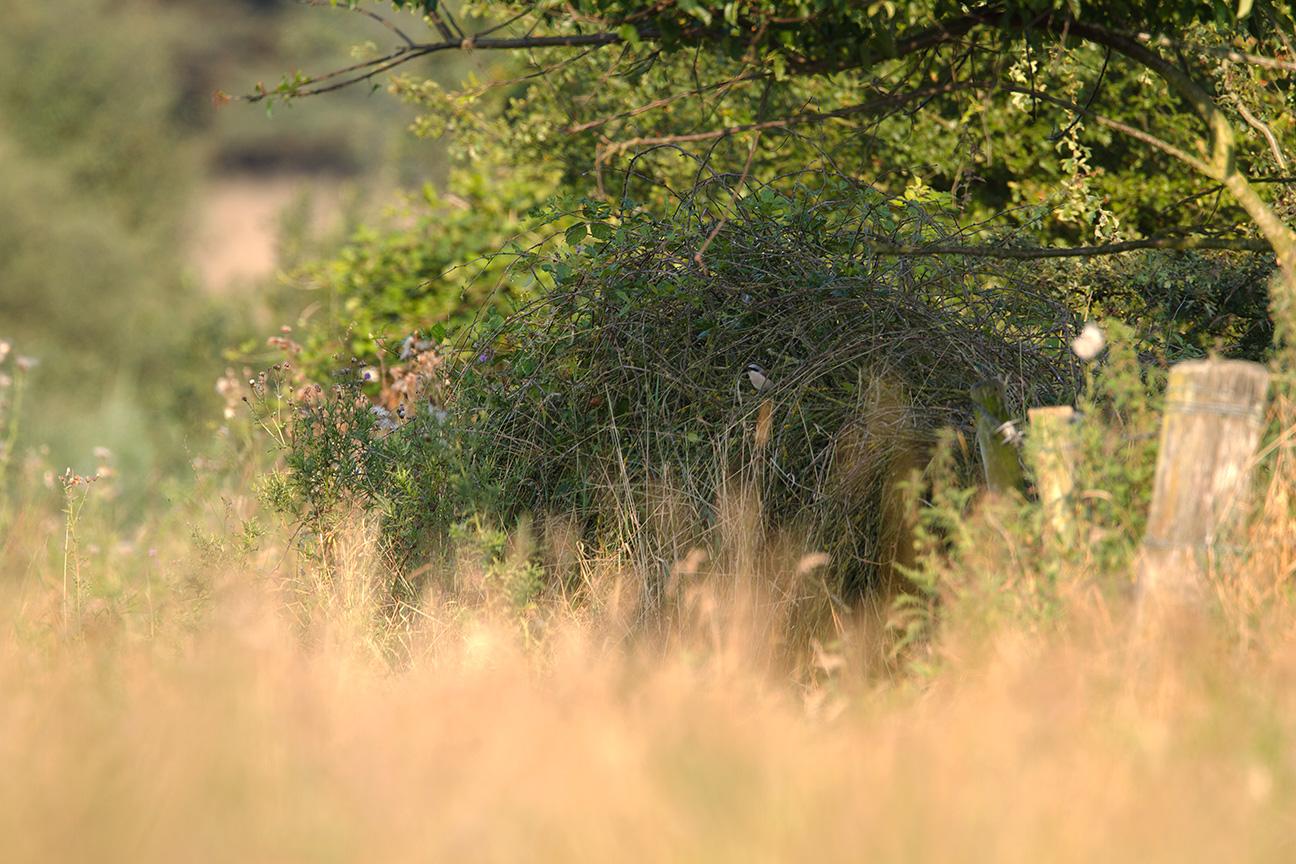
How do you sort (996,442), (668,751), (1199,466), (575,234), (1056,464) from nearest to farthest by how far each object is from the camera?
(668,751) → (1199,466) → (1056,464) → (996,442) → (575,234)

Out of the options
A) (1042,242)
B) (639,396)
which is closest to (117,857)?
(639,396)

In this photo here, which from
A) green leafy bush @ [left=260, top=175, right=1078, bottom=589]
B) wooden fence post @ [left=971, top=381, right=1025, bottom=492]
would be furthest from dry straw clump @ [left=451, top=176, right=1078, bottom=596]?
wooden fence post @ [left=971, top=381, right=1025, bottom=492]

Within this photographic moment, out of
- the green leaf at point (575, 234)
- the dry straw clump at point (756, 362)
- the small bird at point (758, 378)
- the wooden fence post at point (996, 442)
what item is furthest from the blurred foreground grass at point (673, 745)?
the green leaf at point (575, 234)

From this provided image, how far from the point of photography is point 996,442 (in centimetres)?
455

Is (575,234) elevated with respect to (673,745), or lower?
elevated

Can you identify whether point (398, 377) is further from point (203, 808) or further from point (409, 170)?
point (409, 170)

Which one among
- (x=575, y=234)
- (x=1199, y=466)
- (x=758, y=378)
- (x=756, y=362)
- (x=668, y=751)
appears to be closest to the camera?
(x=668, y=751)

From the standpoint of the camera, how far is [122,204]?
2275 cm

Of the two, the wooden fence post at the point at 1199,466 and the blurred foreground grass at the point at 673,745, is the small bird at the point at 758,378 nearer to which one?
the blurred foreground grass at the point at 673,745

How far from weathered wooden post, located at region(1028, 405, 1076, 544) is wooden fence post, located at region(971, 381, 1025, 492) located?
287 millimetres

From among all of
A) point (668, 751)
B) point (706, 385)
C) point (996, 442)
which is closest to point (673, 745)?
point (668, 751)

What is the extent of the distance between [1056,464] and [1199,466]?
Result: 440 millimetres

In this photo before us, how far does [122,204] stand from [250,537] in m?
19.1

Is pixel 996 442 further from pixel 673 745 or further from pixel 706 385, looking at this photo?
pixel 673 745
